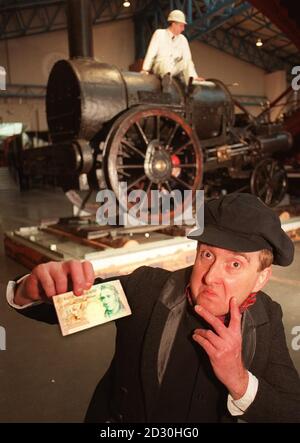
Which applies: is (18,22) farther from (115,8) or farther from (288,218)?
(288,218)

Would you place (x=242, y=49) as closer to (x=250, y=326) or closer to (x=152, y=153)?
(x=152, y=153)

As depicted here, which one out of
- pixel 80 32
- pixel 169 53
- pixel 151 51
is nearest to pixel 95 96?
pixel 151 51

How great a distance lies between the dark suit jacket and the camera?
1.11m

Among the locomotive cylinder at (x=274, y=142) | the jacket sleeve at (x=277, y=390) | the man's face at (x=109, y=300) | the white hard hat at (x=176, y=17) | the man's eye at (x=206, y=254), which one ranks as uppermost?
the white hard hat at (x=176, y=17)

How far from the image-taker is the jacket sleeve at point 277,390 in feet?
3.36

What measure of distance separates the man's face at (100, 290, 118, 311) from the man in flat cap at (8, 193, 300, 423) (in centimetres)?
9

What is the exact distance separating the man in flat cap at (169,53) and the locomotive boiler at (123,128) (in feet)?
0.64

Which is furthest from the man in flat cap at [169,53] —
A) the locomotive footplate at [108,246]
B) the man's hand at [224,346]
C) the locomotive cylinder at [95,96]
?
the man's hand at [224,346]

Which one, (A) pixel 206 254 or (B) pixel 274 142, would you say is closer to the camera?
(A) pixel 206 254

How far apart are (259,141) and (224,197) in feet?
16.6

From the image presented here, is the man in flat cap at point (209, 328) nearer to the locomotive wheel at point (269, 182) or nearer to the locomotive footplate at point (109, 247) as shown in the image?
the locomotive footplate at point (109, 247)

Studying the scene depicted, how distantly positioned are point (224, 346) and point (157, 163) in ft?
11.1

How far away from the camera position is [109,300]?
3.81ft

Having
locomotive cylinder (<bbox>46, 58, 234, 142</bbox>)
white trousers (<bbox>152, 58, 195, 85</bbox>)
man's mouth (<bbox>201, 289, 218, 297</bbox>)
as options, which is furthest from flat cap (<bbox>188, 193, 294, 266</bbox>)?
white trousers (<bbox>152, 58, 195, 85</bbox>)
